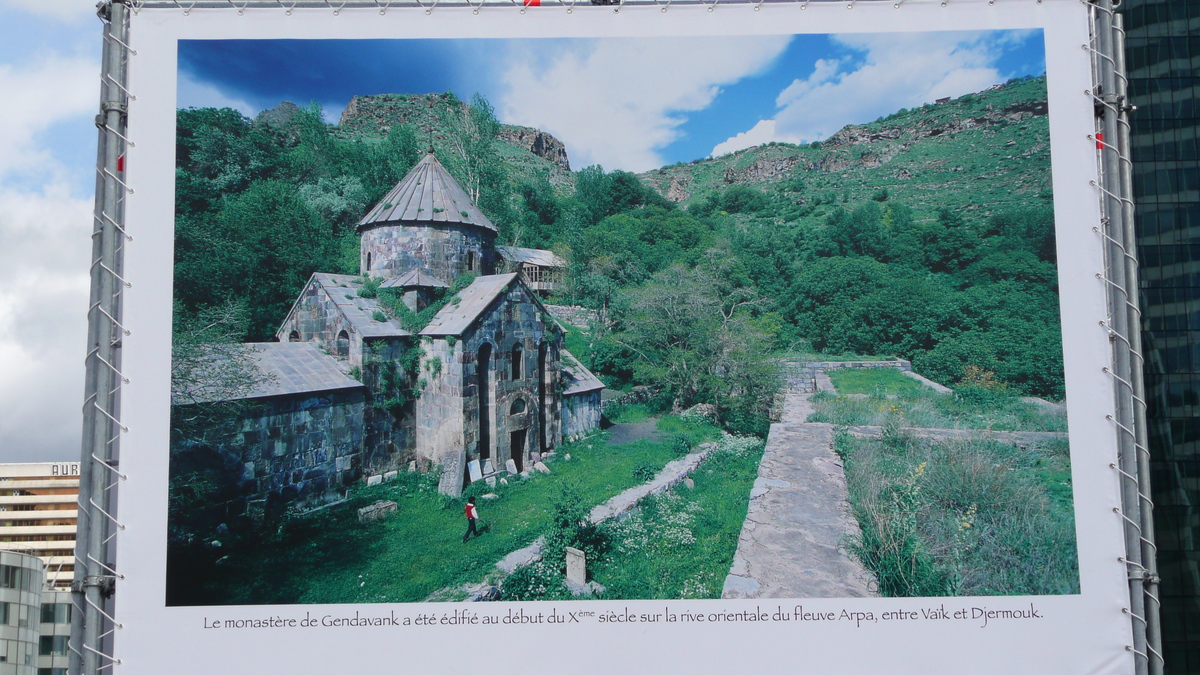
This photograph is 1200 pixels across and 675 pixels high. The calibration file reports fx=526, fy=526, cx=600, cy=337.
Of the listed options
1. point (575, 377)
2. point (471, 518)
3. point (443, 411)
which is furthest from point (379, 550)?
point (575, 377)

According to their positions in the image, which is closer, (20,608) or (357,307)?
(357,307)

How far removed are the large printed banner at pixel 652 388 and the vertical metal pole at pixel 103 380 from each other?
108 mm

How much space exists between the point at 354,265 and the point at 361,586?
272 cm

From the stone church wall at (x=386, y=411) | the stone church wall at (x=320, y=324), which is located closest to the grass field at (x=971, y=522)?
the stone church wall at (x=386, y=411)

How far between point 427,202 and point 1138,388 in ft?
18.2

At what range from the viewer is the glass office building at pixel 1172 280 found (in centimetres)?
379

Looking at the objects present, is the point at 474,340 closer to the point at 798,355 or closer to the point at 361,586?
the point at 361,586

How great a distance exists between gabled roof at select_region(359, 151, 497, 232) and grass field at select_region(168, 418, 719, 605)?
2348 mm

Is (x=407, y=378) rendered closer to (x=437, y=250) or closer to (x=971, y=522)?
(x=437, y=250)

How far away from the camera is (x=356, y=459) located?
151 inches

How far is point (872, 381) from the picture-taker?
13.2 feet

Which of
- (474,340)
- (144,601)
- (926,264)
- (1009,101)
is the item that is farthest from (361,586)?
(1009,101)

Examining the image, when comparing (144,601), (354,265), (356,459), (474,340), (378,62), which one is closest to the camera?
(144,601)

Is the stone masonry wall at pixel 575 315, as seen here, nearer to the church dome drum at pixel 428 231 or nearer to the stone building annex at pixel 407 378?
the stone building annex at pixel 407 378
